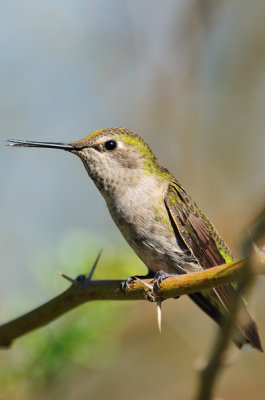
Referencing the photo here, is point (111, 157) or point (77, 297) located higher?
point (111, 157)

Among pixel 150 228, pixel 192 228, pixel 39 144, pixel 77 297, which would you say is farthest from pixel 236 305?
pixel 39 144

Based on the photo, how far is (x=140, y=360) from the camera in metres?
6.69

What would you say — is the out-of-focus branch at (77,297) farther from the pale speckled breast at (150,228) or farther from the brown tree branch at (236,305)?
the pale speckled breast at (150,228)

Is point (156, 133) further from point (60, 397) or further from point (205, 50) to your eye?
point (60, 397)

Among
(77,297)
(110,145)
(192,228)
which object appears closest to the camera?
(77,297)

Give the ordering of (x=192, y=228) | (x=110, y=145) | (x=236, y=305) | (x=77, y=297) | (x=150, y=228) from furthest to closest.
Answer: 1. (x=110, y=145)
2. (x=192, y=228)
3. (x=150, y=228)
4. (x=77, y=297)
5. (x=236, y=305)

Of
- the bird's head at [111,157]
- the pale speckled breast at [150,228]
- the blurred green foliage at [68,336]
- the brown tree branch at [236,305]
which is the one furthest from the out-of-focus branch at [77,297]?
the bird's head at [111,157]

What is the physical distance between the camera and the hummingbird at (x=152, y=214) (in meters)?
3.86

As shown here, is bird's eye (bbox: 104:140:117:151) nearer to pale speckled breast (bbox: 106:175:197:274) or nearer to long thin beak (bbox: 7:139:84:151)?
long thin beak (bbox: 7:139:84:151)

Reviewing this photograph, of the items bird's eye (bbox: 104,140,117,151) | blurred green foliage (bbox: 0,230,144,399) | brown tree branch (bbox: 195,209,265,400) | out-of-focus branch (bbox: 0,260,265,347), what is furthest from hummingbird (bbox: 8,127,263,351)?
brown tree branch (bbox: 195,209,265,400)

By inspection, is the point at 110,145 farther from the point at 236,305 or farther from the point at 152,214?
the point at 236,305

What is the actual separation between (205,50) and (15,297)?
4150 millimetres

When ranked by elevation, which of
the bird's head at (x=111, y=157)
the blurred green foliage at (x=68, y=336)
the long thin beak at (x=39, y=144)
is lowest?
the blurred green foliage at (x=68, y=336)

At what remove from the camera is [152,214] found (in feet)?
12.7
